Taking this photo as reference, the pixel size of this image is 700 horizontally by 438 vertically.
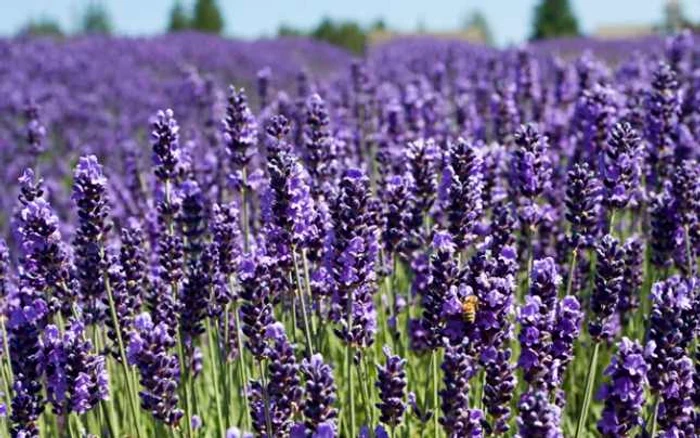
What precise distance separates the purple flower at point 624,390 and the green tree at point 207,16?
133 feet

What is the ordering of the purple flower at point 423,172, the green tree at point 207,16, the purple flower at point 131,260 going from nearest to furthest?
the purple flower at point 131,260
the purple flower at point 423,172
the green tree at point 207,16

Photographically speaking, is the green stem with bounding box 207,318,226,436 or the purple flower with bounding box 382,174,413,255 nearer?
the green stem with bounding box 207,318,226,436

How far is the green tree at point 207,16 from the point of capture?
42344 millimetres

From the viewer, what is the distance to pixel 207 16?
42500mm

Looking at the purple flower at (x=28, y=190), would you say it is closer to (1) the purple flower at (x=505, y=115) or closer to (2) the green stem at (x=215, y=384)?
(2) the green stem at (x=215, y=384)

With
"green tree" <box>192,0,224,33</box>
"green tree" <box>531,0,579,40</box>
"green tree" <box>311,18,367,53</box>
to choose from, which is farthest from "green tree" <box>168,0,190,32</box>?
"green tree" <box>531,0,579,40</box>

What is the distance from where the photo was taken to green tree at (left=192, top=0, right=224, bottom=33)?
42344 mm

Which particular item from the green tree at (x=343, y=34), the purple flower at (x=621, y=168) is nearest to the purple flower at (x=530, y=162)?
the purple flower at (x=621, y=168)

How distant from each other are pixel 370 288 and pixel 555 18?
143 ft

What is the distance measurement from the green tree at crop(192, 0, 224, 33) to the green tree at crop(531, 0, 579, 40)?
15188 millimetres

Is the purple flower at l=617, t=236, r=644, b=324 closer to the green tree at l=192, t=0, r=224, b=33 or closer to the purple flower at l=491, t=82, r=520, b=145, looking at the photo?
the purple flower at l=491, t=82, r=520, b=145

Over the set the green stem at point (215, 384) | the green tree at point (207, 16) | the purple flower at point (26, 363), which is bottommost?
the green stem at point (215, 384)

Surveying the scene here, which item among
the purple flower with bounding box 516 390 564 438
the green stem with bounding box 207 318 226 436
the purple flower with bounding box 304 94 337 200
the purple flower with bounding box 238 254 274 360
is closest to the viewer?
the purple flower with bounding box 516 390 564 438

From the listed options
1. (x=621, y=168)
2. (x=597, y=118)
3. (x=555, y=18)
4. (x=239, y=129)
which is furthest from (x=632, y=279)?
(x=555, y=18)
